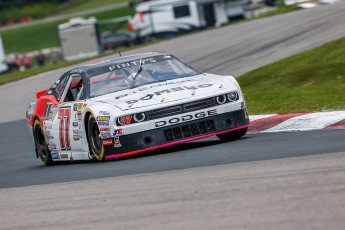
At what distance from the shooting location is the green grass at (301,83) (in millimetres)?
14875

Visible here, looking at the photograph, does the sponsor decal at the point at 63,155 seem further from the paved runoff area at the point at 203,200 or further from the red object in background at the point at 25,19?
the red object in background at the point at 25,19

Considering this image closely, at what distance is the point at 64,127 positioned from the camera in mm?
13047

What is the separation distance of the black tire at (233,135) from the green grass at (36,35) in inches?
2165

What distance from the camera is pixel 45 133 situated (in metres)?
13.8

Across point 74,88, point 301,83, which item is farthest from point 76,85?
point 301,83

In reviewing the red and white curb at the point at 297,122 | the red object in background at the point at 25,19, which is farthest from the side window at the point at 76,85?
the red object in background at the point at 25,19

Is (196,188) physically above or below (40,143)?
above

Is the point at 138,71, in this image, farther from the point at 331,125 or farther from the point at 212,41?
the point at 212,41

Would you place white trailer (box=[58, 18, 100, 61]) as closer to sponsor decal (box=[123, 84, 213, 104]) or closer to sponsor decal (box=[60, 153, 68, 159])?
sponsor decal (box=[60, 153, 68, 159])

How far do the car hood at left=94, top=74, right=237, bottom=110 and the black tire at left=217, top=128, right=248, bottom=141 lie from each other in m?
0.61

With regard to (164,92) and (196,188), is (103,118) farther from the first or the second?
(196,188)

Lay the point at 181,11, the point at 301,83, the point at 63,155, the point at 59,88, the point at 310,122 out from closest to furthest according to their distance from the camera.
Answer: the point at 310,122 → the point at 63,155 → the point at 59,88 → the point at 301,83 → the point at 181,11

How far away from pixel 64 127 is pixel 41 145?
3.96 ft

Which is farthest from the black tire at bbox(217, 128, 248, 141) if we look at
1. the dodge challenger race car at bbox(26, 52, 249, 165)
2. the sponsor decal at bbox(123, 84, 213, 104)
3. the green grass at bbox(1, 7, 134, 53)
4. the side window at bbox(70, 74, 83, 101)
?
the green grass at bbox(1, 7, 134, 53)
